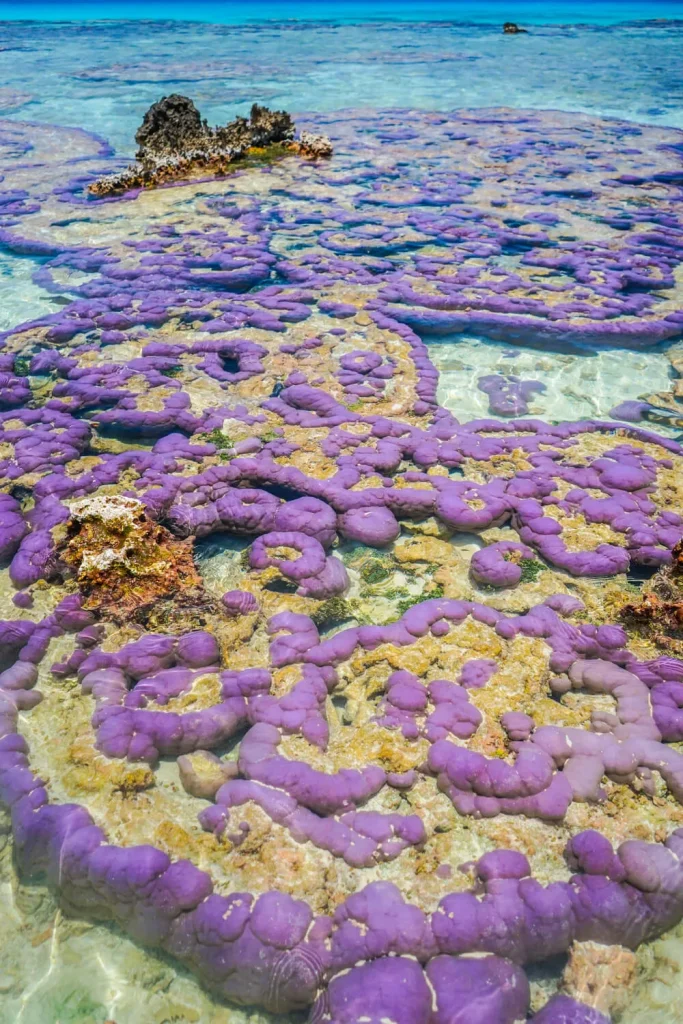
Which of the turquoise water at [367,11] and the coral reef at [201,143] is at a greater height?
the turquoise water at [367,11]

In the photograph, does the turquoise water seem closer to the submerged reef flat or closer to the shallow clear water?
the shallow clear water

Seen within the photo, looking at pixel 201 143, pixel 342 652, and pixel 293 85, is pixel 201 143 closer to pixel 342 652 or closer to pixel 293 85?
pixel 293 85

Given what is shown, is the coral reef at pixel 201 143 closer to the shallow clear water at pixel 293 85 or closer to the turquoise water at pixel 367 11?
the shallow clear water at pixel 293 85

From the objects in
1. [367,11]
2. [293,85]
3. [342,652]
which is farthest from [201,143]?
[367,11]

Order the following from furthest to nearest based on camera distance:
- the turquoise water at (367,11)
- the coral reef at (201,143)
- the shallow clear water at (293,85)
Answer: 1. the turquoise water at (367,11)
2. the coral reef at (201,143)
3. the shallow clear water at (293,85)

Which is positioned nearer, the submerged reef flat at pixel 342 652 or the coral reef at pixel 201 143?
the submerged reef flat at pixel 342 652

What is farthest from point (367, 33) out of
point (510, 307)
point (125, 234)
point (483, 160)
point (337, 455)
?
point (337, 455)

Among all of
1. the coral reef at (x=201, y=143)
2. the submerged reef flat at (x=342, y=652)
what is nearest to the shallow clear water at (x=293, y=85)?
the submerged reef flat at (x=342, y=652)
